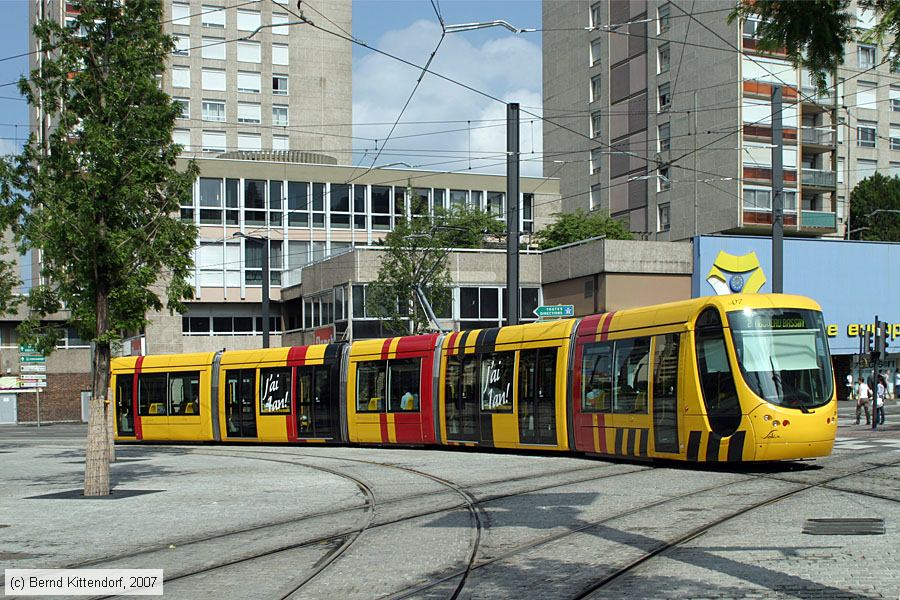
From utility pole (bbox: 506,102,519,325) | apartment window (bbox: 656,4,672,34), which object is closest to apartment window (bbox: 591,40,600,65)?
apartment window (bbox: 656,4,672,34)

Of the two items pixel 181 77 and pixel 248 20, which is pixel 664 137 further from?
pixel 181 77

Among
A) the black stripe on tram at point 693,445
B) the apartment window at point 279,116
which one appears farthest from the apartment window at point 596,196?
the black stripe on tram at point 693,445

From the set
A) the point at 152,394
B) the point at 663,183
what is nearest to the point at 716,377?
the point at 152,394

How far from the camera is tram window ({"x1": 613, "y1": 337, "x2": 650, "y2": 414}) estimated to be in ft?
56.3

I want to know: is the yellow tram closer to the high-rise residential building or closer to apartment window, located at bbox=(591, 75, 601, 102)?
the high-rise residential building

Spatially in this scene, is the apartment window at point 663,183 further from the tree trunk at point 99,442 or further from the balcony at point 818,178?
the tree trunk at point 99,442

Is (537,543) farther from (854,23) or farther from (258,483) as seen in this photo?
(258,483)

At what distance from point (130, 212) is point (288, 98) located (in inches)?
2076

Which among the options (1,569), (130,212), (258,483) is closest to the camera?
(1,569)

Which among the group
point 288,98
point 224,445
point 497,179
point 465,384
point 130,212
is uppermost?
point 288,98

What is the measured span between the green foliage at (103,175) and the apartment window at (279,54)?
169 feet

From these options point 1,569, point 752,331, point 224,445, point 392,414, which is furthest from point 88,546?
point 224,445

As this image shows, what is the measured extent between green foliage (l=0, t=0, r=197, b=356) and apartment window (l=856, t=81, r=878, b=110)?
52.1 meters

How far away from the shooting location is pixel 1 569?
924cm
